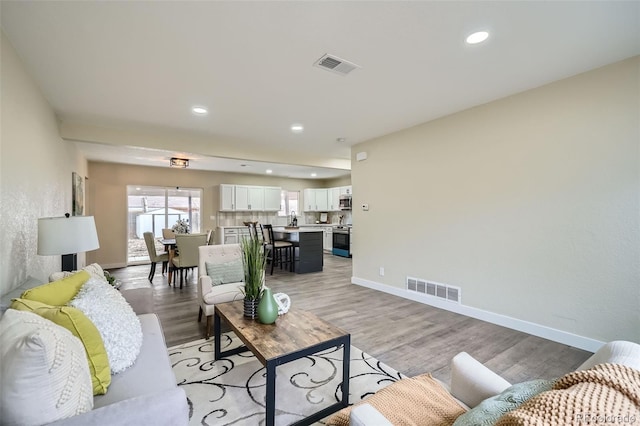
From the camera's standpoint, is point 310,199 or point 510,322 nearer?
point 510,322

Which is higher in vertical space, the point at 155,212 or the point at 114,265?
the point at 155,212

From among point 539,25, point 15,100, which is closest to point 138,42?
point 15,100

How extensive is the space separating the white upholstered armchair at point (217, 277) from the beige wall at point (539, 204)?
2.57m

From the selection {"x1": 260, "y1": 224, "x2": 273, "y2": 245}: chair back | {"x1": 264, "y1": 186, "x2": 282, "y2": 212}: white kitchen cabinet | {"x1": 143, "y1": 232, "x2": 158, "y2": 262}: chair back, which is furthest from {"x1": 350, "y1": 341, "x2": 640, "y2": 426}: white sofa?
{"x1": 264, "y1": 186, "x2": 282, "y2": 212}: white kitchen cabinet

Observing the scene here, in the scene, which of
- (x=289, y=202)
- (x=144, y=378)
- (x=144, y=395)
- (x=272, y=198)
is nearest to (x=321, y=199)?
(x=289, y=202)

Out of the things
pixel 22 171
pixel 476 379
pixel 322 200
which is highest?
pixel 322 200

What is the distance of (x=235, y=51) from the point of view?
7.38 ft

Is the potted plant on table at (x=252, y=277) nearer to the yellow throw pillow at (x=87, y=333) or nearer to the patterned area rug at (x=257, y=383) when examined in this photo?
the patterned area rug at (x=257, y=383)

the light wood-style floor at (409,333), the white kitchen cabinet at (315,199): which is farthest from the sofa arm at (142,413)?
the white kitchen cabinet at (315,199)

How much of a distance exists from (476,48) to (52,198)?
4664 mm

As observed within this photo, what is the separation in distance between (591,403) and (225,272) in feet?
10.3

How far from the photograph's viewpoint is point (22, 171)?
90.9 inches

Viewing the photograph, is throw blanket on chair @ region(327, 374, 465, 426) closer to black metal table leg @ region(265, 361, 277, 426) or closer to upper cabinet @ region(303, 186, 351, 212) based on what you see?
black metal table leg @ region(265, 361, 277, 426)

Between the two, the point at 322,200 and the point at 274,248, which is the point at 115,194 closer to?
the point at 274,248
